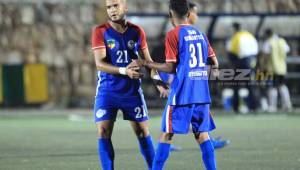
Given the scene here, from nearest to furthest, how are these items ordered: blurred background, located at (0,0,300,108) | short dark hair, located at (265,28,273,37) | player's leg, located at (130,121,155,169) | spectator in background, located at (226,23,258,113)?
player's leg, located at (130,121,155,169) → spectator in background, located at (226,23,258,113) → short dark hair, located at (265,28,273,37) → blurred background, located at (0,0,300,108)

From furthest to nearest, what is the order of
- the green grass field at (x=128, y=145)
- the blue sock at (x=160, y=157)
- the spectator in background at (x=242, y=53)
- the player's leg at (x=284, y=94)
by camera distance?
the player's leg at (x=284, y=94), the spectator in background at (x=242, y=53), the green grass field at (x=128, y=145), the blue sock at (x=160, y=157)

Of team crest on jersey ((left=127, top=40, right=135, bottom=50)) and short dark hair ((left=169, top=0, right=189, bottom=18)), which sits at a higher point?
short dark hair ((left=169, top=0, right=189, bottom=18))

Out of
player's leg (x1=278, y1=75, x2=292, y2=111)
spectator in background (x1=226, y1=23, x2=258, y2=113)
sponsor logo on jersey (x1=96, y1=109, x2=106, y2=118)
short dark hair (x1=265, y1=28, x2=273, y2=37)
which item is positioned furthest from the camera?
player's leg (x1=278, y1=75, x2=292, y2=111)

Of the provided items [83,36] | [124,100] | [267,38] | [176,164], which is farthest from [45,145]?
[83,36]

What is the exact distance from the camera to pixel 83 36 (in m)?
24.9

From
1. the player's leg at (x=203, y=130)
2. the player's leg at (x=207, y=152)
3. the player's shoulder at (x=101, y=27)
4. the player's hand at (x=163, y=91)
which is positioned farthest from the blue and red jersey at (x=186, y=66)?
the player's shoulder at (x=101, y=27)

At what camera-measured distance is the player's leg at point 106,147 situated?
8891 mm

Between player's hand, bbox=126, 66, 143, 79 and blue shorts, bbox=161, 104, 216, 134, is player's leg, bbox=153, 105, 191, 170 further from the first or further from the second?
player's hand, bbox=126, 66, 143, 79

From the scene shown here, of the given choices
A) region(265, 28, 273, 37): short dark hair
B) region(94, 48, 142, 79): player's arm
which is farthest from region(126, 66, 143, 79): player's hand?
region(265, 28, 273, 37): short dark hair

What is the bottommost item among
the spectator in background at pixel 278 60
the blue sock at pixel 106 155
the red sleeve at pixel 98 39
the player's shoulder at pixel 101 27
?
the spectator in background at pixel 278 60

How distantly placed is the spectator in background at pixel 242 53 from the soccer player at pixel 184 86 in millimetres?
12441

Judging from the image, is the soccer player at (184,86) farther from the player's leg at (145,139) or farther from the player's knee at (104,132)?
the player's knee at (104,132)

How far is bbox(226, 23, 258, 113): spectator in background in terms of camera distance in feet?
69.4

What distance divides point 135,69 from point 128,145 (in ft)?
15.9
